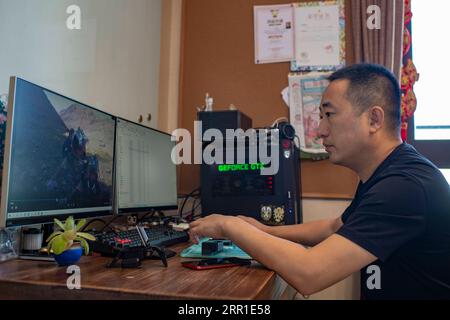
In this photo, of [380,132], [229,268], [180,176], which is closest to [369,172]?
[380,132]

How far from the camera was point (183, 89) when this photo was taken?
2365 mm

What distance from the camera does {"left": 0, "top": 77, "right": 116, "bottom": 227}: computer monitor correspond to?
2.93ft

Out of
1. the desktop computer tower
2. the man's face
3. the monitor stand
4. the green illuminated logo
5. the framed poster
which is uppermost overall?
the framed poster

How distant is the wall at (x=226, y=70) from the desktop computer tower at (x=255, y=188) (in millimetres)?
504

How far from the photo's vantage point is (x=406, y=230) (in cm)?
82

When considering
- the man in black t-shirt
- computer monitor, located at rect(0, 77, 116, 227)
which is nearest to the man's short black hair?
the man in black t-shirt

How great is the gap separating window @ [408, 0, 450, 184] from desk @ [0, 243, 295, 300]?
5.31 feet

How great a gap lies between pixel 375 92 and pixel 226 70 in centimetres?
135

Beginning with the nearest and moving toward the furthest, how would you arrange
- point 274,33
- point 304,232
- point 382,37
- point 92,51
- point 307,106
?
1. point 304,232
2. point 92,51
3. point 382,37
4. point 307,106
5. point 274,33

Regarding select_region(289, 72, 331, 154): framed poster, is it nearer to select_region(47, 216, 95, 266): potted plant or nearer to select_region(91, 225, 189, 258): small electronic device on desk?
select_region(91, 225, 189, 258): small electronic device on desk

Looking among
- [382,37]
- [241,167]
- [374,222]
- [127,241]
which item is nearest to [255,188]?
[241,167]

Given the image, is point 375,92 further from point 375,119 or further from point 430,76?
point 430,76

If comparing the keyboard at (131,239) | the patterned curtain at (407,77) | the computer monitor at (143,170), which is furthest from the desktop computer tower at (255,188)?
the patterned curtain at (407,77)

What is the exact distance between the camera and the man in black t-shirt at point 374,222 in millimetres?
790
